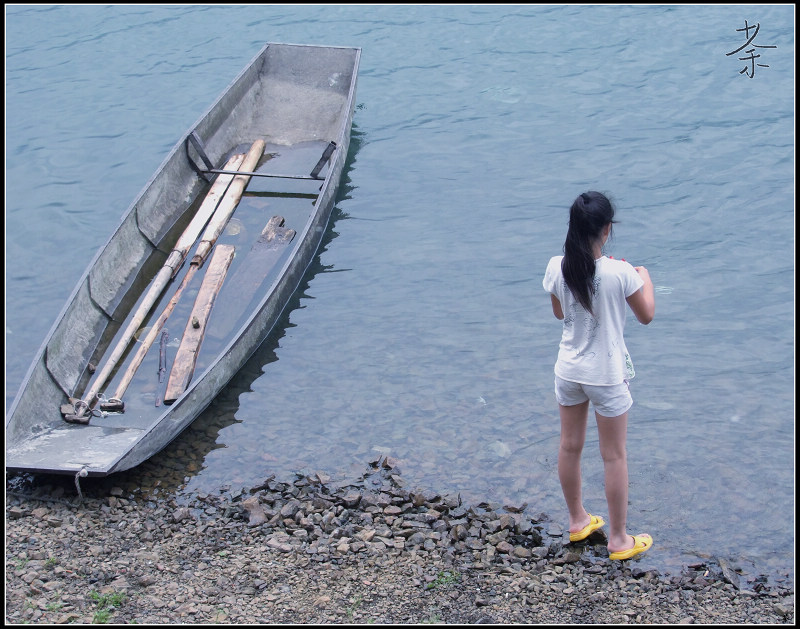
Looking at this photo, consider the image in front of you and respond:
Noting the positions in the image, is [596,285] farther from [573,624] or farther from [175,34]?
[175,34]

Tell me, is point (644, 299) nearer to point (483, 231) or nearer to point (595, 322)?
point (595, 322)

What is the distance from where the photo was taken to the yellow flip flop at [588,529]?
6.14 m

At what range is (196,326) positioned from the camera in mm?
8859

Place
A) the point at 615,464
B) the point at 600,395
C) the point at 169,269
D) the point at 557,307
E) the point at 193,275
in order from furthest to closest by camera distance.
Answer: the point at 193,275
the point at 169,269
the point at 615,464
the point at 557,307
the point at 600,395

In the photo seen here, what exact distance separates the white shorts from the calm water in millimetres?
1714

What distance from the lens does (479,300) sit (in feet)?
33.1

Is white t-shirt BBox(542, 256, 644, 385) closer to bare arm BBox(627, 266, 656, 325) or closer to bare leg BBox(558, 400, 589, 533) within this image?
bare arm BBox(627, 266, 656, 325)

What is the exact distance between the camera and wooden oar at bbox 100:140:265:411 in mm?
8039

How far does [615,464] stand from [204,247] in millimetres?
6377

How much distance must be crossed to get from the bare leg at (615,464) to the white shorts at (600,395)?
0.07 meters

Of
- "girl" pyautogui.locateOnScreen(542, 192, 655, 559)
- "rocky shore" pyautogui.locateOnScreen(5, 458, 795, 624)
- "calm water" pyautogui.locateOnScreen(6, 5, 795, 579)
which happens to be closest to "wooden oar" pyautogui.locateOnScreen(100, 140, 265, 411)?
"calm water" pyautogui.locateOnScreen(6, 5, 795, 579)

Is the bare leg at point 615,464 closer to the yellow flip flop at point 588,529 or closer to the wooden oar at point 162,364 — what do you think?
the yellow flip flop at point 588,529

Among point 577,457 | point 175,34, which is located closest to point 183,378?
point 577,457
